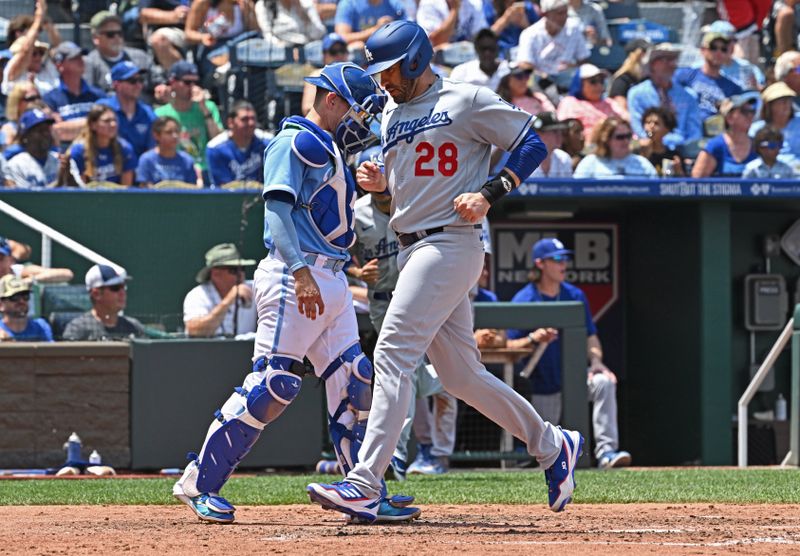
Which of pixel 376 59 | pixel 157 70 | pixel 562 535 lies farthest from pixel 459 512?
pixel 157 70

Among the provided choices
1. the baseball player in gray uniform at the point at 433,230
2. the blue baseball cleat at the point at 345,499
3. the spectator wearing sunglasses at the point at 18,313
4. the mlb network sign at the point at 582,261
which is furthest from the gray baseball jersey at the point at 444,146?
the mlb network sign at the point at 582,261

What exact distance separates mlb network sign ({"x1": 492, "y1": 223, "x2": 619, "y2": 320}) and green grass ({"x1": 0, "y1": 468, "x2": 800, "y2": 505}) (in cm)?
362

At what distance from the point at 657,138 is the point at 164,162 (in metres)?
4.42

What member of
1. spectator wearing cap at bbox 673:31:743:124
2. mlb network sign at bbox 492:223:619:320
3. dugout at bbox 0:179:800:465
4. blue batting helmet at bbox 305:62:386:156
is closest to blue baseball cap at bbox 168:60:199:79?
dugout at bbox 0:179:800:465

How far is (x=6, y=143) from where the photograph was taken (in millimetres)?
11492

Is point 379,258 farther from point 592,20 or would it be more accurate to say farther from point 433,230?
point 592,20

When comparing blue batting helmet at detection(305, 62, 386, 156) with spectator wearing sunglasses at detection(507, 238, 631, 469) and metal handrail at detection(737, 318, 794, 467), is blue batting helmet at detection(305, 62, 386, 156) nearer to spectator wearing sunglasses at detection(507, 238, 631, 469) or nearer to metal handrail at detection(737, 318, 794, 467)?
spectator wearing sunglasses at detection(507, 238, 631, 469)

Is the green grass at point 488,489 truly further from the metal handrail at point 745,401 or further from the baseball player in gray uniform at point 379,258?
the metal handrail at point 745,401

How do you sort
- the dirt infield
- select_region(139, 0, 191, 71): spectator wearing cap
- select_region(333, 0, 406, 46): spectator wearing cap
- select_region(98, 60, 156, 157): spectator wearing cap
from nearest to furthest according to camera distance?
the dirt infield < select_region(98, 60, 156, 157): spectator wearing cap < select_region(139, 0, 191, 71): spectator wearing cap < select_region(333, 0, 406, 46): spectator wearing cap

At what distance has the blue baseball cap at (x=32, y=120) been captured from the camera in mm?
11102

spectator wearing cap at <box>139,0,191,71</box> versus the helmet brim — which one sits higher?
spectator wearing cap at <box>139,0,191,71</box>

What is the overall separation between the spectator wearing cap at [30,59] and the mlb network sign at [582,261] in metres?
4.39

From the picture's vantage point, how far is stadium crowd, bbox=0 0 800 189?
11.6m

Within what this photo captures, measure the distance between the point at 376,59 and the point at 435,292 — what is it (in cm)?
92
